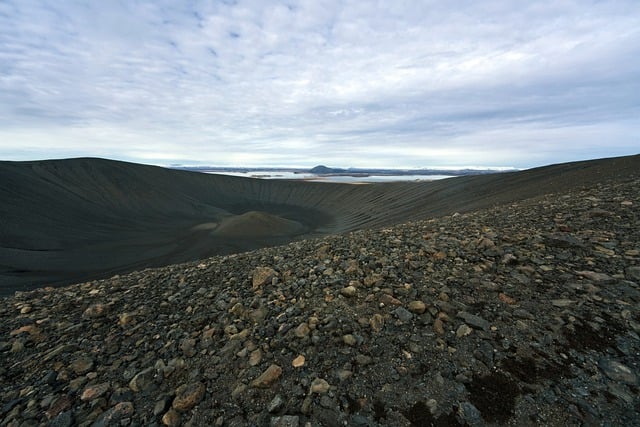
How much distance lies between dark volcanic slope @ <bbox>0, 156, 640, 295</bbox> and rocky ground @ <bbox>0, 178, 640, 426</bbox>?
1172cm

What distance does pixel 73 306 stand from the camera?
513 centimetres

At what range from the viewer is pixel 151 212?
4244 centimetres

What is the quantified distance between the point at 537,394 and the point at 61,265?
92.0 feet

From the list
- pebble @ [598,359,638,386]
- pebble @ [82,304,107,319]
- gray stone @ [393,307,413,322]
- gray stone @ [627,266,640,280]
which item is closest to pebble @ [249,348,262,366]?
gray stone @ [393,307,413,322]

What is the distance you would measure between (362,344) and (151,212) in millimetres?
47757

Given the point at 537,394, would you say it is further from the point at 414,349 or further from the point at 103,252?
the point at 103,252

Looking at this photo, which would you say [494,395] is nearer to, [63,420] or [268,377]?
[268,377]

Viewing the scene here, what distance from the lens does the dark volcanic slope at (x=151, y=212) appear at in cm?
1866

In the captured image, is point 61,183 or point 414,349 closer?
point 414,349

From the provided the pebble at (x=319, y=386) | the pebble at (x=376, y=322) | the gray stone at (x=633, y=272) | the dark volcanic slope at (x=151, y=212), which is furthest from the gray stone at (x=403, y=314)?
the dark volcanic slope at (x=151, y=212)

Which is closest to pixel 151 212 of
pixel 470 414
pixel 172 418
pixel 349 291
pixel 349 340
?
pixel 349 291

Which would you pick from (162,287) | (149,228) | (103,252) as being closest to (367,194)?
(149,228)

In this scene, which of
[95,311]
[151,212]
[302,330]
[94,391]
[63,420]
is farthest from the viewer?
[151,212]

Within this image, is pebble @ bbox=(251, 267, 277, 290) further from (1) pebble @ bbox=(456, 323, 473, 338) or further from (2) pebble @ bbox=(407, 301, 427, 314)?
(1) pebble @ bbox=(456, 323, 473, 338)
